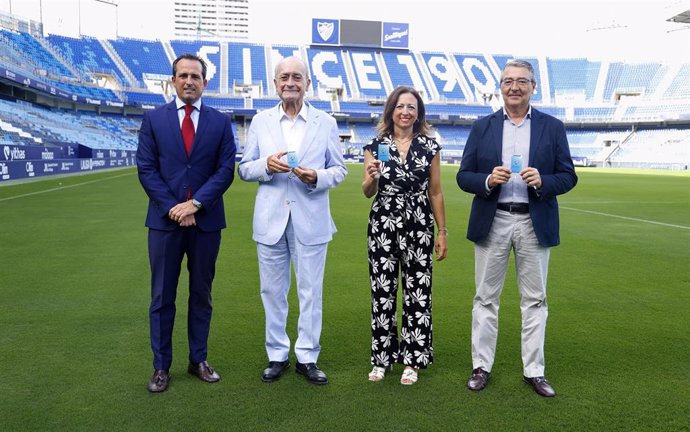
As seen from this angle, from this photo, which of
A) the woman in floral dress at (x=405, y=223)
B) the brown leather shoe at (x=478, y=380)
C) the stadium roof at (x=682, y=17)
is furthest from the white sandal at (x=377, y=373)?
the stadium roof at (x=682, y=17)

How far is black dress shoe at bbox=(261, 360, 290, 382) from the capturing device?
12.7 ft

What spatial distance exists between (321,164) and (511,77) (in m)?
1.30

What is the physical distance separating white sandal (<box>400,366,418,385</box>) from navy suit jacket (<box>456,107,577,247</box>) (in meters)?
0.96

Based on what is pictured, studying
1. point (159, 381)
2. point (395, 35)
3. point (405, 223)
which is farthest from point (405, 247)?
point (395, 35)

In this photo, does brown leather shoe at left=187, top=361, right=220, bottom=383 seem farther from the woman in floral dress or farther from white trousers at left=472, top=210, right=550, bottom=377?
white trousers at left=472, top=210, right=550, bottom=377

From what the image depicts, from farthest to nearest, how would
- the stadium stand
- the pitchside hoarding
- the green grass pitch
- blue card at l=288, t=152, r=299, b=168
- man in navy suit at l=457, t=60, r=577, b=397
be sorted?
the stadium stand < the pitchside hoarding < man in navy suit at l=457, t=60, r=577, b=397 < blue card at l=288, t=152, r=299, b=168 < the green grass pitch

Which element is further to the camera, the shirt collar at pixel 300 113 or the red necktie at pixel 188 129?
the shirt collar at pixel 300 113

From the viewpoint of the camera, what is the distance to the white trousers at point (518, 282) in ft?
12.2

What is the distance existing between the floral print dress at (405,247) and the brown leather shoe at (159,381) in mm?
1359

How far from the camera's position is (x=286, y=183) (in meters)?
→ 3.82

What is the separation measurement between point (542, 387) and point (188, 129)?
2.76m

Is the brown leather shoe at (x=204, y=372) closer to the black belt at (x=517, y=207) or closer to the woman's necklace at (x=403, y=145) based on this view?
the woman's necklace at (x=403, y=145)

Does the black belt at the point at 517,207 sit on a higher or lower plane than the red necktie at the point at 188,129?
lower

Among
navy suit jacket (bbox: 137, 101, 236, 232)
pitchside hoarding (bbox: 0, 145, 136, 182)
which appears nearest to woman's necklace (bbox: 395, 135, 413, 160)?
navy suit jacket (bbox: 137, 101, 236, 232)
